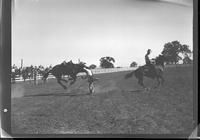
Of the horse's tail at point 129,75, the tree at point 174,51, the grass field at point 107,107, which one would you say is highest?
the tree at point 174,51

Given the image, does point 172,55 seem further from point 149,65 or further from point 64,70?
point 64,70

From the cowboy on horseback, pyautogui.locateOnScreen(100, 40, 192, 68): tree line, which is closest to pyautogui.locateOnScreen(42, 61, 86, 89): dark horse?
pyautogui.locateOnScreen(100, 40, 192, 68): tree line

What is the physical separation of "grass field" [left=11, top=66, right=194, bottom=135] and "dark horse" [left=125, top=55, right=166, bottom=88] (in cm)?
4

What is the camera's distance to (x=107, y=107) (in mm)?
1948

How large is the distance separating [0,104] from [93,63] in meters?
0.85

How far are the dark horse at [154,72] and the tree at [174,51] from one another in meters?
0.05

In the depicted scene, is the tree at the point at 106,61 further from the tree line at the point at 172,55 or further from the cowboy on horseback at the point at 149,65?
the cowboy on horseback at the point at 149,65

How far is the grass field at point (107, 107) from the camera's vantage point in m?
1.93

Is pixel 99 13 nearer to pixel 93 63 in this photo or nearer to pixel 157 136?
pixel 93 63

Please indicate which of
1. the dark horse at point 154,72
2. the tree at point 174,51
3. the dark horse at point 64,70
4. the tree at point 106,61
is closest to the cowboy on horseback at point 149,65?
the dark horse at point 154,72

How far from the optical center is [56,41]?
6.37 ft

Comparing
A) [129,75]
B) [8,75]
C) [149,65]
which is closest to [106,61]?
[129,75]

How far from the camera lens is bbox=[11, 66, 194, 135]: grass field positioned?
6.34ft

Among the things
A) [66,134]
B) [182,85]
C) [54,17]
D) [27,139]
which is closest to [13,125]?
[27,139]
